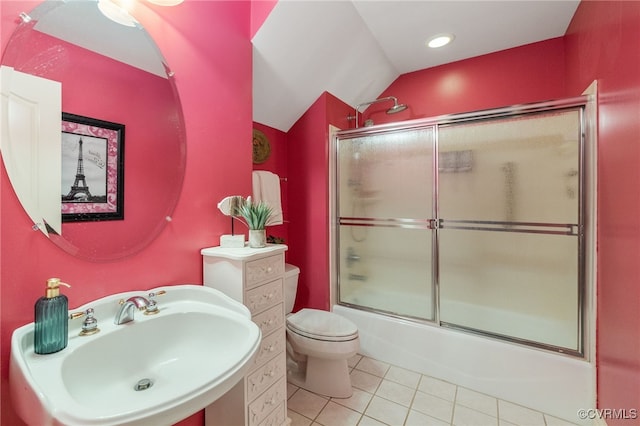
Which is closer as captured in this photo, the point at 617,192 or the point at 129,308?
the point at 129,308

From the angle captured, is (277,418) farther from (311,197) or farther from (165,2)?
(165,2)

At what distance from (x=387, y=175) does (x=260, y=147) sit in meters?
1.08

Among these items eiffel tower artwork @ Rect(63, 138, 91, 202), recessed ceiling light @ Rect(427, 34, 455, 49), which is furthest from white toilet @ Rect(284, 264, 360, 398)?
recessed ceiling light @ Rect(427, 34, 455, 49)

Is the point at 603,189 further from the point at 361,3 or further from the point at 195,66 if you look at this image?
the point at 195,66

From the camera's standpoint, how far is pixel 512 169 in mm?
1785

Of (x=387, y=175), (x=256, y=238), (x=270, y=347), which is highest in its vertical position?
(x=387, y=175)

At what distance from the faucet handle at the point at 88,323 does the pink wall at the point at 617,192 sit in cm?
195

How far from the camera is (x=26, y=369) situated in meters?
0.64

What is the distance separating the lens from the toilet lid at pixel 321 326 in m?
1.63

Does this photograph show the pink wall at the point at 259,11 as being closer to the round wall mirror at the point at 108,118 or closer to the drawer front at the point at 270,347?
the round wall mirror at the point at 108,118

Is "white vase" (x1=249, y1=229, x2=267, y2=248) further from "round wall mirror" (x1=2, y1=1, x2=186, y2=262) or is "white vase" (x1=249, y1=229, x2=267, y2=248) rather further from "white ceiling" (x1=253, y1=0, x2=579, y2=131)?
"white ceiling" (x1=253, y1=0, x2=579, y2=131)

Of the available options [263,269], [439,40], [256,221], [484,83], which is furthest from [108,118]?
[484,83]

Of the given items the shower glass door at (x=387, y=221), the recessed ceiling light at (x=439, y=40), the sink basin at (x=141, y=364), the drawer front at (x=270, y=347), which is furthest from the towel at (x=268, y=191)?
the recessed ceiling light at (x=439, y=40)

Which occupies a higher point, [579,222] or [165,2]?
[165,2]
